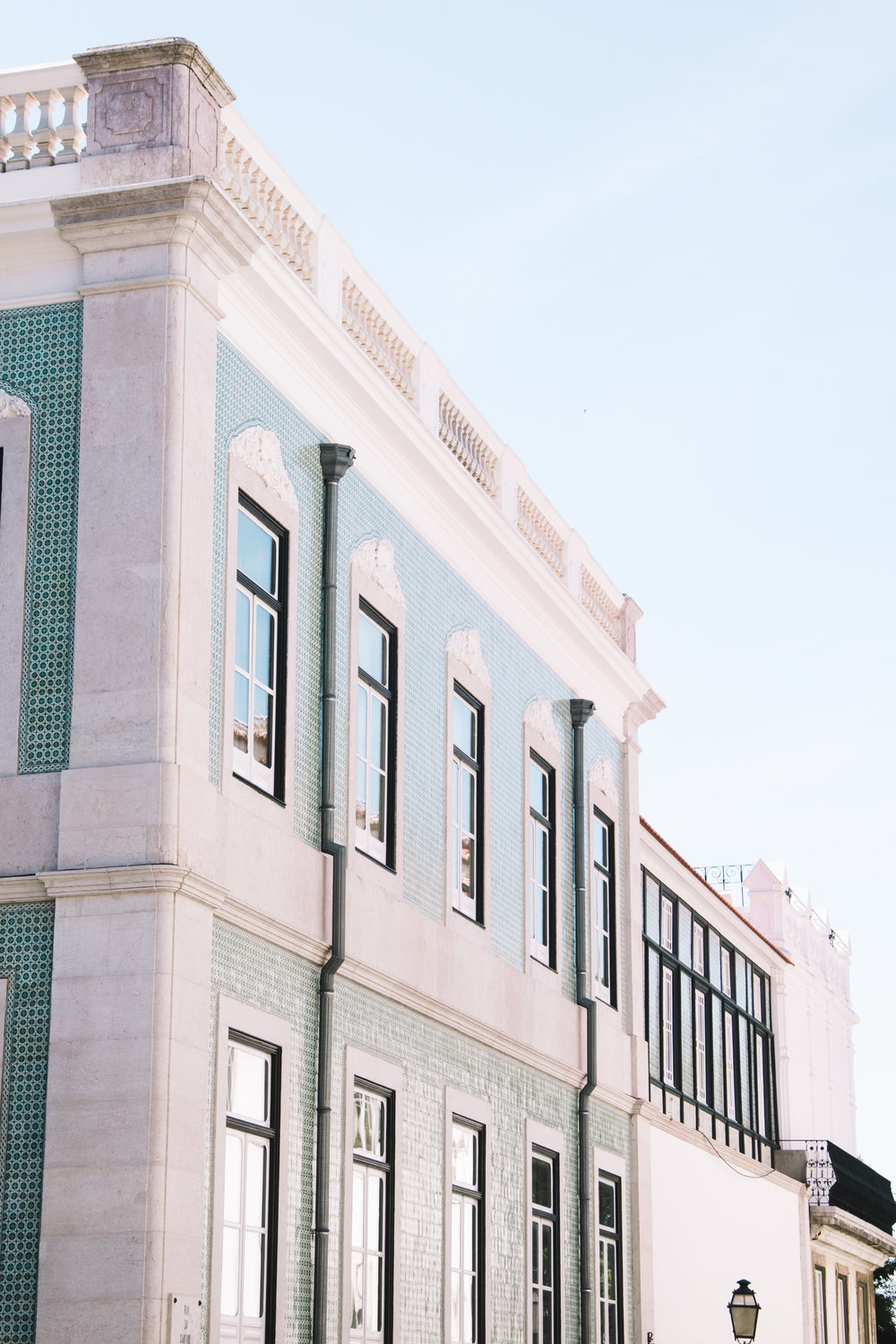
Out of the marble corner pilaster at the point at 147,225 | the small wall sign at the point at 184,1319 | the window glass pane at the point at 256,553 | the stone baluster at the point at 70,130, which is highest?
the stone baluster at the point at 70,130

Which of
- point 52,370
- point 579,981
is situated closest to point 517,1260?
point 579,981

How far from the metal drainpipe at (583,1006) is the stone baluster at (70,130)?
25.8 feet

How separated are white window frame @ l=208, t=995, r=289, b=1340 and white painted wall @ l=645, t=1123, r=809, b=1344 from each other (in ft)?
25.6

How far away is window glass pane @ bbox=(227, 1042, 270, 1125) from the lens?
11234mm

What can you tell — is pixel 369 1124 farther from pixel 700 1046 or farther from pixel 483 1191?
pixel 700 1046

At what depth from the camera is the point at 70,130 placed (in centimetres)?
1173

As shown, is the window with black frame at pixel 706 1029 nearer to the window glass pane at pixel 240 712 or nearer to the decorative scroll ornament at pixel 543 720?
the decorative scroll ornament at pixel 543 720

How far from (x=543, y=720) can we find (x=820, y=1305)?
15725 mm

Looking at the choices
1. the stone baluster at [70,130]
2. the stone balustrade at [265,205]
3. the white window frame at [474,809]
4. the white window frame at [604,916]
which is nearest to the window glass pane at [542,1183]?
the white window frame at [604,916]

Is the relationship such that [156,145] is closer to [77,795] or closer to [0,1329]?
[77,795]

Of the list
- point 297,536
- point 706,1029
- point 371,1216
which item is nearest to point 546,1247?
point 371,1216

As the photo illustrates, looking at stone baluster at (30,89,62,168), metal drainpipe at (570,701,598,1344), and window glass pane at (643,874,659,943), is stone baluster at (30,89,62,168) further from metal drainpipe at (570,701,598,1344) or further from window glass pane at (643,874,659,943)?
window glass pane at (643,874,659,943)

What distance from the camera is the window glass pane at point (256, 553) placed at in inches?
473

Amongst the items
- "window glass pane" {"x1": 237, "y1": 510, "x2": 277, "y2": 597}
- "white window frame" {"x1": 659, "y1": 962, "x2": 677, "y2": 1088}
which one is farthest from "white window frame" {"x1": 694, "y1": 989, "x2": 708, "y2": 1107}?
"window glass pane" {"x1": 237, "y1": 510, "x2": 277, "y2": 597}
